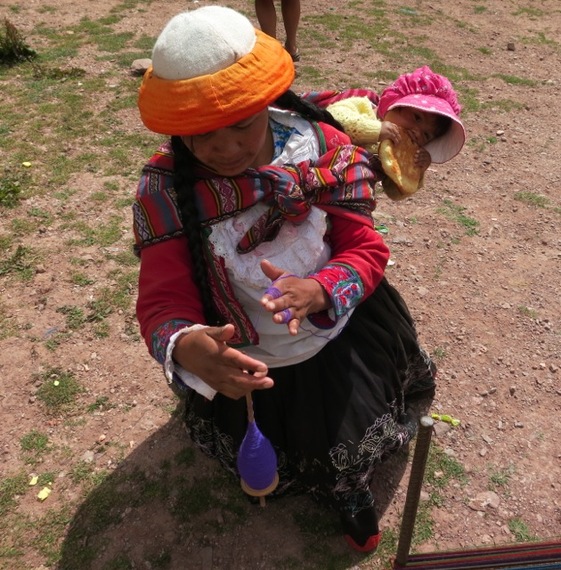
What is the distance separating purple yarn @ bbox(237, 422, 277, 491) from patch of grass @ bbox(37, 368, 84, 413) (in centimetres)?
132

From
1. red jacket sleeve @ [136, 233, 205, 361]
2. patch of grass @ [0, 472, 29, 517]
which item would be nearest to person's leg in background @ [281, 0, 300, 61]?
red jacket sleeve @ [136, 233, 205, 361]

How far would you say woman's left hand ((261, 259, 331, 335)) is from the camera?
4.84 feet

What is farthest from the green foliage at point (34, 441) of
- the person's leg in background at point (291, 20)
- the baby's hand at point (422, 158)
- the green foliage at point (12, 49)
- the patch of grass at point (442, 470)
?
the green foliage at point (12, 49)

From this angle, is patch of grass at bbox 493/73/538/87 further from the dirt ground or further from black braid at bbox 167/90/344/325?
black braid at bbox 167/90/344/325

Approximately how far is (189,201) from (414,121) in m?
0.95

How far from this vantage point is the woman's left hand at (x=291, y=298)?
58.1 inches

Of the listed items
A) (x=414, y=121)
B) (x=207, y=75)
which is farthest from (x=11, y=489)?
(x=414, y=121)

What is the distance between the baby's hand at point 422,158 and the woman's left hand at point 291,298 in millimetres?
763

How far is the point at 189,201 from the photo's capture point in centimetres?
165

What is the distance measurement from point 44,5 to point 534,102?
6.45 metres

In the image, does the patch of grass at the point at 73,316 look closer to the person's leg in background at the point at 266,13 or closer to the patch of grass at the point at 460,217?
the patch of grass at the point at 460,217

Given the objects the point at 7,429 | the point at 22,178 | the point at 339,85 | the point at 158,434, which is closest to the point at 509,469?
the point at 158,434

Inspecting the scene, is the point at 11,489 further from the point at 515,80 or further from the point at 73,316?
the point at 515,80

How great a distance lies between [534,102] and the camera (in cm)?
542
